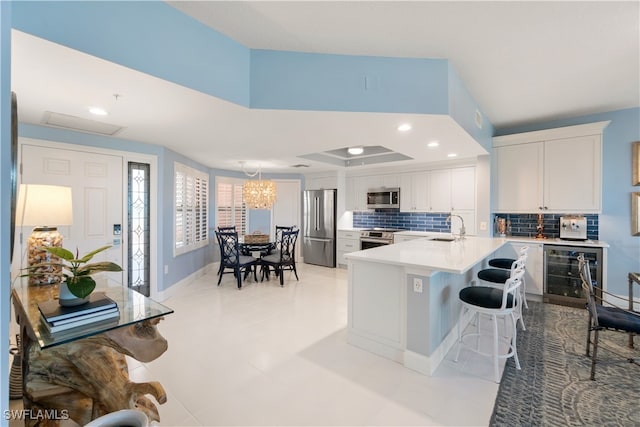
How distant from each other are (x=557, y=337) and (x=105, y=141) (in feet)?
18.3

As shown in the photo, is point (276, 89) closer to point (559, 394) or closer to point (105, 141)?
point (105, 141)

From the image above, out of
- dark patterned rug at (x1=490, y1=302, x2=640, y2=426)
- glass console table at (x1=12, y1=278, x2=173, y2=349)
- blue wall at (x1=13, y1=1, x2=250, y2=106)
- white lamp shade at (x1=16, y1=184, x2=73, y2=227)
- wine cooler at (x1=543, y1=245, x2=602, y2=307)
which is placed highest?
blue wall at (x1=13, y1=1, x2=250, y2=106)

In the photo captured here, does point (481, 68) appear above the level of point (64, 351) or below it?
above

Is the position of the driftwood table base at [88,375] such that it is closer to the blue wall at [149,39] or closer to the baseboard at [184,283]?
the blue wall at [149,39]

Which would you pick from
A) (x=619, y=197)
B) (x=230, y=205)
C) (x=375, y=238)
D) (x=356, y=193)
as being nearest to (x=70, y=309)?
(x=375, y=238)

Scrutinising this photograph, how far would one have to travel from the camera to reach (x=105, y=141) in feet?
11.5

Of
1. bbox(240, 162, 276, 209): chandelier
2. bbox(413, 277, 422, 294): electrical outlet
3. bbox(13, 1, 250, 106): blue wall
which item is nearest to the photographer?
bbox(13, 1, 250, 106): blue wall

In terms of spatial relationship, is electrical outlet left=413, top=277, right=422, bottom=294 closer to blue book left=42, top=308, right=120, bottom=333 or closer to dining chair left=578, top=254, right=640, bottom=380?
dining chair left=578, top=254, right=640, bottom=380

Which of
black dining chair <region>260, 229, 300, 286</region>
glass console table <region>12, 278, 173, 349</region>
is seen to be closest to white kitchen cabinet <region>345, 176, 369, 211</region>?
black dining chair <region>260, 229, 300, 286</region>

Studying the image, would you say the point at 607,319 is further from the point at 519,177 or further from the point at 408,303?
the point at 519,177

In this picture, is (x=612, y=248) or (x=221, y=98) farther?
(x=612, y=248)

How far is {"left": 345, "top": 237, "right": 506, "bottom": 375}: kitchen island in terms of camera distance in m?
2.33

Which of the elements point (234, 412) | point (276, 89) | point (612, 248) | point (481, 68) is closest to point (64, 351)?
point (234, 412)

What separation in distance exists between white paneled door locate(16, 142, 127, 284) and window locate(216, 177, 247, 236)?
8.64 feet
